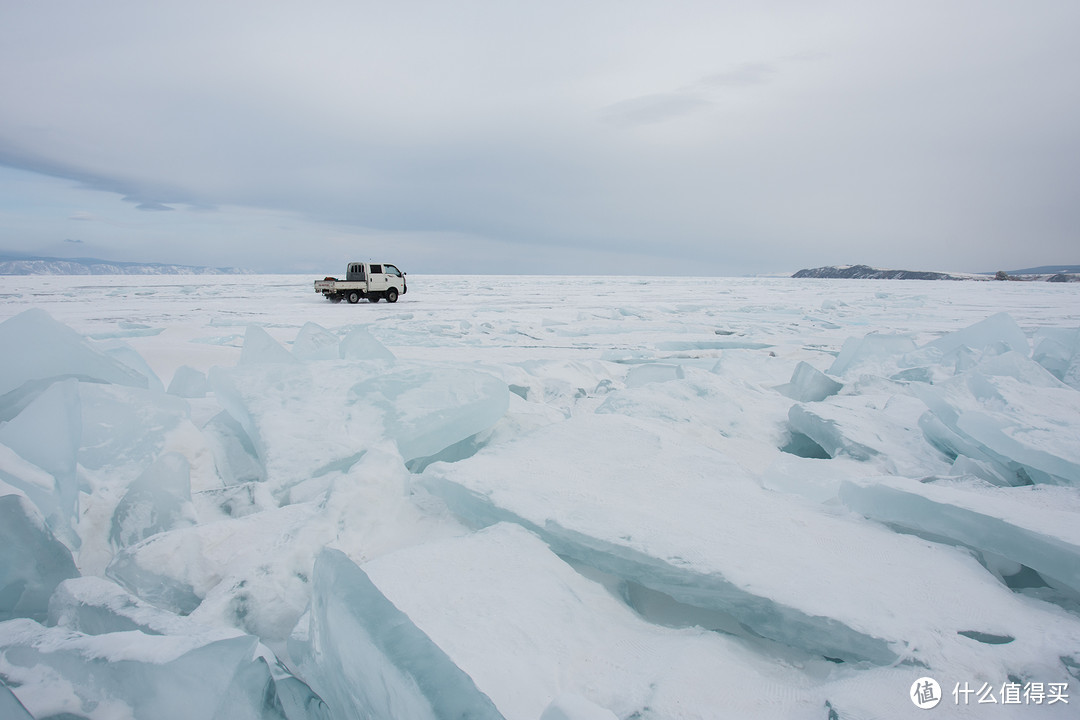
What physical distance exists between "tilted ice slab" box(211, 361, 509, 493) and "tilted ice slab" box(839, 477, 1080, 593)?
1676 millimetres

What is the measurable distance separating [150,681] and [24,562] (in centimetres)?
79

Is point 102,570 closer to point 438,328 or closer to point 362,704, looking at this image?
point 362,704

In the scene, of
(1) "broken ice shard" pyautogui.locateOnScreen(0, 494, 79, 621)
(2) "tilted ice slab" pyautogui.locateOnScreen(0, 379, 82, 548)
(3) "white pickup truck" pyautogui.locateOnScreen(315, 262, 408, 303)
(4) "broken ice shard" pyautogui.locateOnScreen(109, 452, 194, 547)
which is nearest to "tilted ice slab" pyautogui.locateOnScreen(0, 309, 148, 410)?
(2) "tilted ice slab" pyautogui.locateOnScreen(0, 379, 82, 548)

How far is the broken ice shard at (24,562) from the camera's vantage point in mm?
1391

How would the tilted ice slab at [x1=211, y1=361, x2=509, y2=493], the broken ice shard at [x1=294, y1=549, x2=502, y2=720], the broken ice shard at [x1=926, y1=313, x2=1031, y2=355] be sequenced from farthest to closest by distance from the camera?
1. the broken ice shard at [x1=926, y1=313, x2=1031, y2=355]
2. the tilted ice slab at [x1=211, y1=361, x2=509, y2=493]
3. the broken ice shard at [x1=294, y1=549, x2=502, y2=720]

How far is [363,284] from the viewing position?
53.5 ft

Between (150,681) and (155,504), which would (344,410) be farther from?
(150,681)

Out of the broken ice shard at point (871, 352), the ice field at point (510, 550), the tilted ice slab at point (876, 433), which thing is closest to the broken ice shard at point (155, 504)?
the ice field at point (510, 550)

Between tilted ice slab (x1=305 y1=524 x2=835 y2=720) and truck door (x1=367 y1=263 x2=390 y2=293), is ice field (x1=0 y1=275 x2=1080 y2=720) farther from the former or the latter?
truck door (x1=367 y1=263 x2=390 y2=293)

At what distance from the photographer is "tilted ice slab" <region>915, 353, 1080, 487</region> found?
2.14 meters

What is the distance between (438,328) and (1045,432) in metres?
7.39

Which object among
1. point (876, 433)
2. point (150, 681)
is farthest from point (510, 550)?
point (876, 433)

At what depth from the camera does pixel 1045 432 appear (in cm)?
230

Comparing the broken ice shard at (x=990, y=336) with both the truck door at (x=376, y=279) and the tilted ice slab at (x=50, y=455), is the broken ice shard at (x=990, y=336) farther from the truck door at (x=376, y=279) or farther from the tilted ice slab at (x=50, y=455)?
the truck door at (x=376, y=279)
